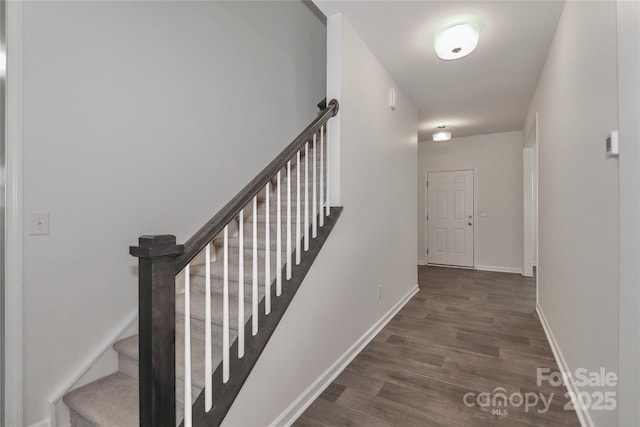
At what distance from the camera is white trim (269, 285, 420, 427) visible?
1722 millimetres

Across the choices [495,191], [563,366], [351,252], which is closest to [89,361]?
[351,252]

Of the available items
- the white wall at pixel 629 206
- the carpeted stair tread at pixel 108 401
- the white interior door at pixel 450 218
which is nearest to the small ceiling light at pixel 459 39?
the white wall at pixel 629 206

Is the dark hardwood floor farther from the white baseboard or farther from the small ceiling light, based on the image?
the small ceiling light

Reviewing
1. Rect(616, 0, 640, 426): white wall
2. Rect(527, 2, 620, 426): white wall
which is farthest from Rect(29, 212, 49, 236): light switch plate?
Rect(527, 2, 620, 426): white wall

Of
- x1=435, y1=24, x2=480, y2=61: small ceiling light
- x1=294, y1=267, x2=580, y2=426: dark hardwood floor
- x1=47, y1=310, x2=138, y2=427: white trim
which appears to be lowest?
x1=294, y1=267, x2=580, y2=426: dark hardwood floor

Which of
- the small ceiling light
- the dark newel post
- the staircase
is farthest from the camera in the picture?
the small ceiling light

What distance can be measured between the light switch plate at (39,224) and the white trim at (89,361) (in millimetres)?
717

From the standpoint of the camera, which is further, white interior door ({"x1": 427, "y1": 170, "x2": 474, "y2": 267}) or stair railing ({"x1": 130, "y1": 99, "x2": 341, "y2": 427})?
white interior door ({"x1": 427, "y1": 170, "x2": 474, "y2": 267})

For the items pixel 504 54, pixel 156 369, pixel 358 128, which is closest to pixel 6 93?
pixel 156 369

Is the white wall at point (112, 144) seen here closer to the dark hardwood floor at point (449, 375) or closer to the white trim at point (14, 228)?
the white trim at point (14, 228)

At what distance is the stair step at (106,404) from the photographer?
147cm

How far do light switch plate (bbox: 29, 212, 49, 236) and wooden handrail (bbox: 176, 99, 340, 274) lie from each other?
102 centimetres

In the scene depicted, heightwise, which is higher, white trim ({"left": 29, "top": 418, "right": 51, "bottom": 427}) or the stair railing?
the stair railing

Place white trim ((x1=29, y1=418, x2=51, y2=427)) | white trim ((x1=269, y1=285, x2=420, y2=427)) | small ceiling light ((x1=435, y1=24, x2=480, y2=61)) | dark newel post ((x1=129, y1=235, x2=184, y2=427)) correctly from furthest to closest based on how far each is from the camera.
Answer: small ceiling light ((x1=435, y1=24, x2=480, y2=61)) < white trim ((x1=269, y1=285, x2=420, y2=427)) < white trim ((x1=29, y1=418, x2=51, y2=427)) < dark newel post ((x1=129, y1=235, x2=184, y2=427))
